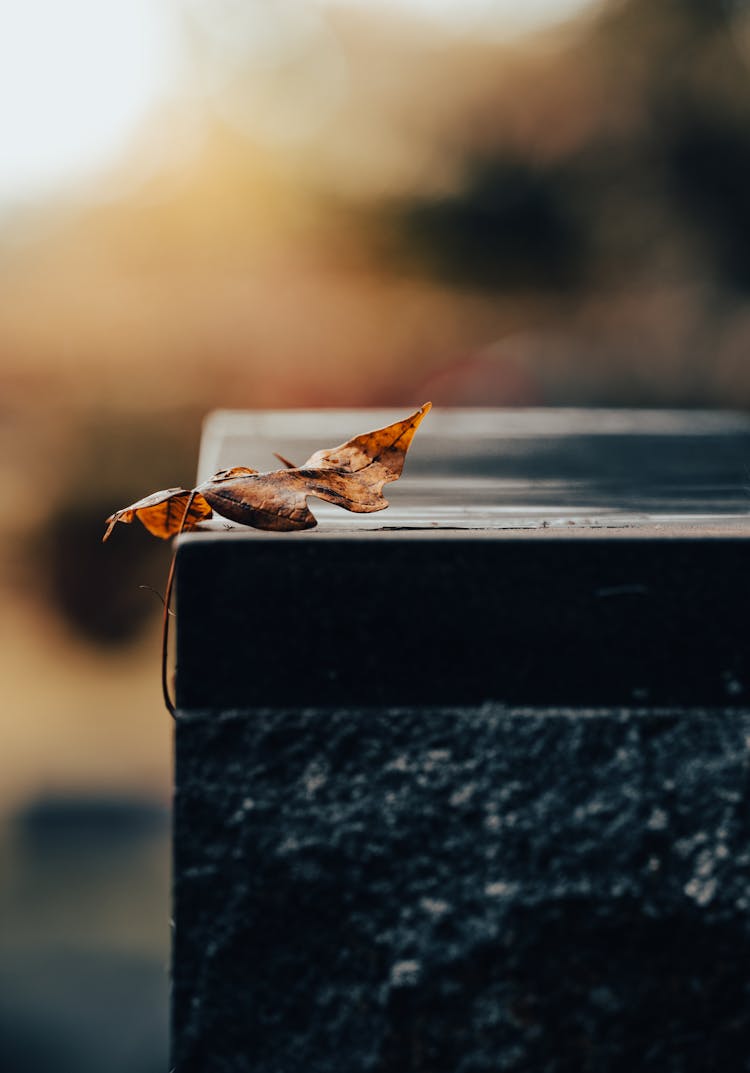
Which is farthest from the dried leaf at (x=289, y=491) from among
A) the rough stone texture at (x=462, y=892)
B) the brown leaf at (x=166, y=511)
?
the rough stone texture at (x=462, y=892)

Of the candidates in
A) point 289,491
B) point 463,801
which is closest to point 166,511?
point 289,491

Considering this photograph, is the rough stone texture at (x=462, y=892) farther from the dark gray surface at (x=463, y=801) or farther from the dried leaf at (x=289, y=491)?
the dried leaf at (x=289, y=491)

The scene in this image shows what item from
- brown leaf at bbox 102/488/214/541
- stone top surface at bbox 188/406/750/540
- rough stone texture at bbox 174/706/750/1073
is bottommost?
rough stone texture at bbox 174/706/750/1073

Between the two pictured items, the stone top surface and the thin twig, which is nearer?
the thin twig

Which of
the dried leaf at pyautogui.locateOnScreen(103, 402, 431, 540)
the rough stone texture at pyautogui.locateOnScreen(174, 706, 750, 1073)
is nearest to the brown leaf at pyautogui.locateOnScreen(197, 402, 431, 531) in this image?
the dried leaf at pyautogui.locateOnScreen(103, 402, 431, 540)

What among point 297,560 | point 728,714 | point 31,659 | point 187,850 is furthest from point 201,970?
point 31,659

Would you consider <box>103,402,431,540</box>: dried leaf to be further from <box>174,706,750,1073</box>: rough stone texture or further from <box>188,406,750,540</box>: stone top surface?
<box>174,706,750,1073</box>: rough stone texture

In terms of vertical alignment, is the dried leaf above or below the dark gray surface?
above

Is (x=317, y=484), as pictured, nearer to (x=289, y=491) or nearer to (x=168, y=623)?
(x=289, y=491)
